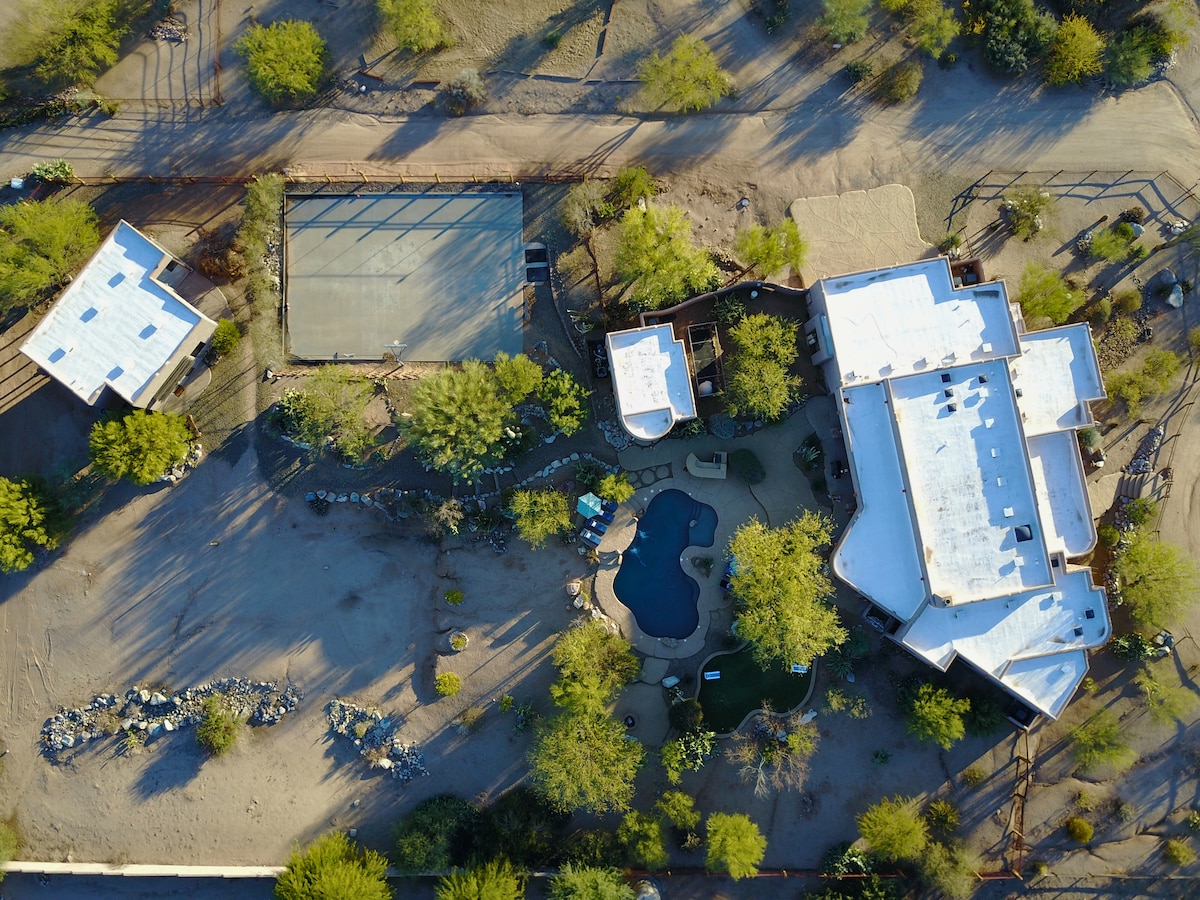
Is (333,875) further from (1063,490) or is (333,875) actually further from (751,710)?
(1063,490)

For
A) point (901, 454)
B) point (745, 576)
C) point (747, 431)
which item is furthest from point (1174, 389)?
point (745, 576)

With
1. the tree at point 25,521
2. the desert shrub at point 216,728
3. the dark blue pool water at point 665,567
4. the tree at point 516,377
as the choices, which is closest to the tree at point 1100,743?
the dark blue pool water at point 665,567

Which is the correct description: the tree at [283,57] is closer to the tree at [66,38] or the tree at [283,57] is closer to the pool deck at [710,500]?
the tree at [66,38]

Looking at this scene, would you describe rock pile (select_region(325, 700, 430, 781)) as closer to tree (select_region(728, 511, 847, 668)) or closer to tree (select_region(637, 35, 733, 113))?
tree (select_region(728, 511, 847, 668))

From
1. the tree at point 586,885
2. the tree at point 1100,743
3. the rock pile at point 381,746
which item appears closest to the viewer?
the tree at point 586,885

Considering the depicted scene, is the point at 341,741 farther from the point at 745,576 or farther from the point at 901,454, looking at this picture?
the point at 901,454

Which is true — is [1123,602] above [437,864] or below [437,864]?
below
